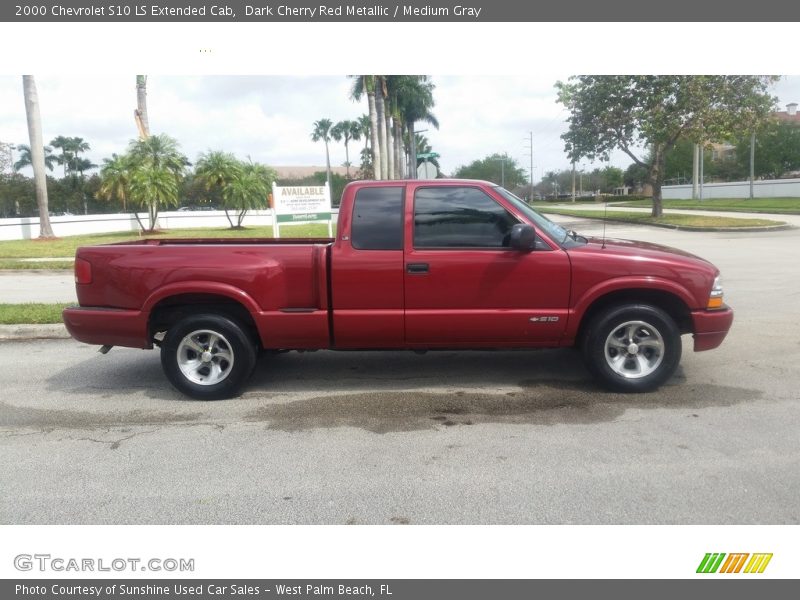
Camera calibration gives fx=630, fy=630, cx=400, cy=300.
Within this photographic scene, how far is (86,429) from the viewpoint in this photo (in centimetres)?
500

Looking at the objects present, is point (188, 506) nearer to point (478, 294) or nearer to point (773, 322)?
point (478, 294)

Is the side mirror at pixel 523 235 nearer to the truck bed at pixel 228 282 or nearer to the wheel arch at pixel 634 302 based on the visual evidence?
the wheel arch at pixel 634 302

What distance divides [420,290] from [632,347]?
191cm

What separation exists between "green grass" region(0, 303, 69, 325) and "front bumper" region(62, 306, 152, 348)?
331 cm

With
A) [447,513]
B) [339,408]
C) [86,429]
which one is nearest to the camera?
[447,513]

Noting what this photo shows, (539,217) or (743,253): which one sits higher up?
(539,217)

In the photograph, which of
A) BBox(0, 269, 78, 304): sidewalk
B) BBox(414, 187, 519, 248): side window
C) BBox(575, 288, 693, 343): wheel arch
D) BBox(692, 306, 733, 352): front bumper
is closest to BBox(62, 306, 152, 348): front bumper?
BBox(414, 187, 519, 248): side window

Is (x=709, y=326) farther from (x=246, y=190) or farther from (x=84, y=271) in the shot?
(x=246, y=190)

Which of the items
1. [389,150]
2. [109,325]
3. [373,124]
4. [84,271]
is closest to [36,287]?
[84,271]

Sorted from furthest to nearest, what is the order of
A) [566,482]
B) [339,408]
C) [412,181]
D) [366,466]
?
[412,181] → [339,408] → [366,466] → [566,482]

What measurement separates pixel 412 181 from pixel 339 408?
2107 millimetres

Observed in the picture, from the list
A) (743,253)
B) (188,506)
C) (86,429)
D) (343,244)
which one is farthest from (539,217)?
(743,253)

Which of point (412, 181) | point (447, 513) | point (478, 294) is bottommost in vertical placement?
point (447, 513)

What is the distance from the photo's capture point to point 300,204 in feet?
61.2
